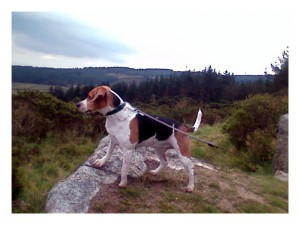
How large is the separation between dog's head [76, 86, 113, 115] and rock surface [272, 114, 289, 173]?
2.64 metres

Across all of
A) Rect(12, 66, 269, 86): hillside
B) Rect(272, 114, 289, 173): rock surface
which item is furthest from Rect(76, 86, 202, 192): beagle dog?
Rect(272, 114, 289, 173): rock surface

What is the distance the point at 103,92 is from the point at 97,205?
127cm

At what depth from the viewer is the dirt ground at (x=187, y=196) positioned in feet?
13.7

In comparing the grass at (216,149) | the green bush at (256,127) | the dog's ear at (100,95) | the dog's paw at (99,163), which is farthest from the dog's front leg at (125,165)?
the green bush at (256,127)

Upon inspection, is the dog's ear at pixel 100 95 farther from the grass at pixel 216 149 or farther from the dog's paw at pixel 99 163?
the grass at pixel 216 149

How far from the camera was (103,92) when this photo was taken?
13.0 ft

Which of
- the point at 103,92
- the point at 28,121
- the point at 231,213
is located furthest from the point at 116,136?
the point at 231,213

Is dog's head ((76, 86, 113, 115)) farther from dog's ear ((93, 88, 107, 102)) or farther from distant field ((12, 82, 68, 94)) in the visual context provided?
distant field ((12, 82, 68, 94))

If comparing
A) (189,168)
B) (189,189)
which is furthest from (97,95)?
(189,189)

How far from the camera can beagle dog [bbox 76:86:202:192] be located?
397 centimetres

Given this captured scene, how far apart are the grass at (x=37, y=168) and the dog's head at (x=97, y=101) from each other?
96cm

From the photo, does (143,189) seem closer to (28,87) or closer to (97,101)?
(97,101)

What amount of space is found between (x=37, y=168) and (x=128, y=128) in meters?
1.27

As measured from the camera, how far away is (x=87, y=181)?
429cm
